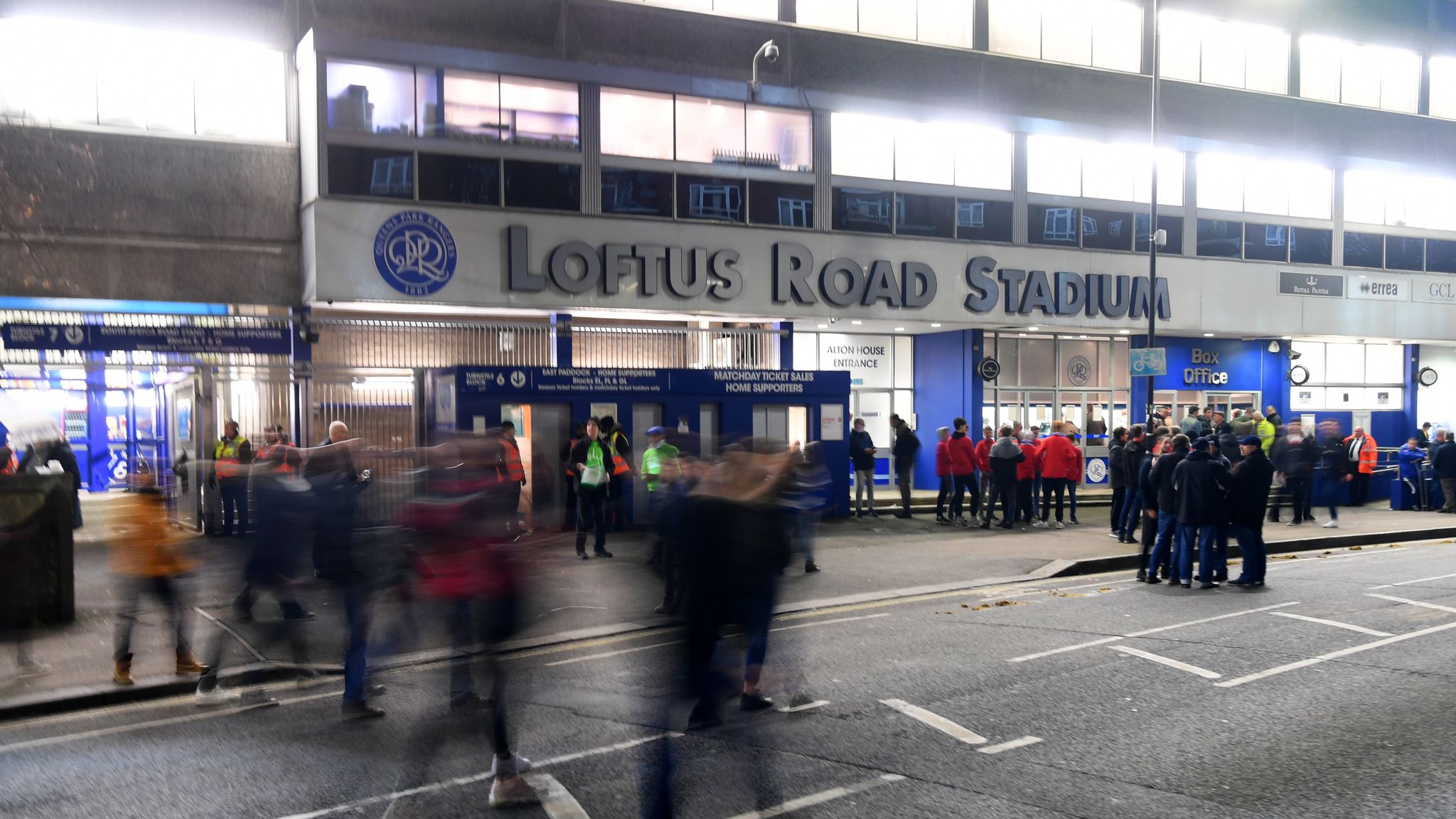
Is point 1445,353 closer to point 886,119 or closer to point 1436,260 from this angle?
point 1436,260

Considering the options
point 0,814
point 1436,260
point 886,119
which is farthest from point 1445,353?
point 0,814

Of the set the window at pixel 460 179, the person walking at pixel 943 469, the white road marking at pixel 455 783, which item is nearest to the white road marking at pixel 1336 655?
the white road marking at pixel 455 783

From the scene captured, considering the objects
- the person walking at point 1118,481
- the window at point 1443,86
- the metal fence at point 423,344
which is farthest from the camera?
the window at point 1443,86

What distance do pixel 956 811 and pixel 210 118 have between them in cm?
1875

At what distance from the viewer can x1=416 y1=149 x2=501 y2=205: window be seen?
19500 millimetres

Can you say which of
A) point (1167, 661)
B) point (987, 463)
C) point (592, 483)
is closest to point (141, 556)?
point (592, 483)

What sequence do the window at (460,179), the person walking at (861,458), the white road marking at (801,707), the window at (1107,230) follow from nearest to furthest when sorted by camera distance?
the white road marking at (801,707) < the window at (460,179) < the person walking at (861,458) < the window at (1107,230)

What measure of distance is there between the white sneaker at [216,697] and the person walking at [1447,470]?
73.3ft

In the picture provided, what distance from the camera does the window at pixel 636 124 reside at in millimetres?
20906

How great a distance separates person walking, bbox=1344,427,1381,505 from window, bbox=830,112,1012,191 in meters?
9.36

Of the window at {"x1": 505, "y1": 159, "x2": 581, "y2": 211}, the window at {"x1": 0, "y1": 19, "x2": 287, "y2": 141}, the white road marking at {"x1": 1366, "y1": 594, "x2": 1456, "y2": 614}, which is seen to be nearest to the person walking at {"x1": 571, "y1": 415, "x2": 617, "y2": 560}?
the window at {"x1": 505, "y1": 159, "x2": 581, "y2": 211}

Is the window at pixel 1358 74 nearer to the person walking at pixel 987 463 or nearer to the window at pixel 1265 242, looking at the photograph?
the window at pixel 1265 242

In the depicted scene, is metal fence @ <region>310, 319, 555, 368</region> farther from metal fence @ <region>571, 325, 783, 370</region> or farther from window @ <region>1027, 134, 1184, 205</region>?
window @ <region>1027, 134, 1184, 205</region>

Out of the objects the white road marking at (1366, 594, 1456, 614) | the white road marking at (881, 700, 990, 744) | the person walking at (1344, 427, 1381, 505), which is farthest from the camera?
the person walking at (1344, 427, 1381, 505)
